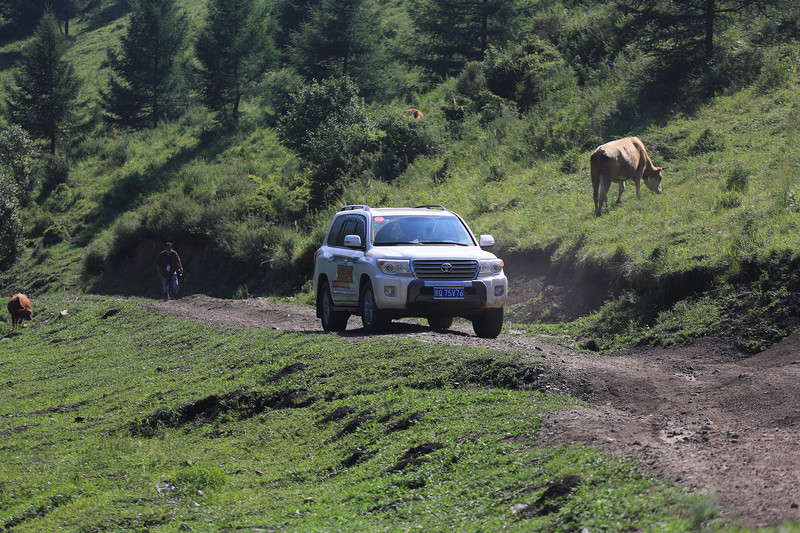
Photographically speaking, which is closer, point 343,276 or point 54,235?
point 343,276

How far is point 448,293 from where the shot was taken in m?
12.4

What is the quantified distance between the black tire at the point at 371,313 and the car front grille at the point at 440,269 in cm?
85

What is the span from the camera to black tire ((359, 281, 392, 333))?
12.9 meters

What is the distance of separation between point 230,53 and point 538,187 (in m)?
32.8

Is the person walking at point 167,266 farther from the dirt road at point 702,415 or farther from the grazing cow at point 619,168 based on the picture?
the dirt road at point 702,415

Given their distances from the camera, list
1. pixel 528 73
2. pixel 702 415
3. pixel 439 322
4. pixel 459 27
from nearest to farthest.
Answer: pixel 702 415 < pixel 439 322 < pixel 528 73 < pixel 459 27

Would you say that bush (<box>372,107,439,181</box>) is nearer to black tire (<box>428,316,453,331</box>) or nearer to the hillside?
the hillside

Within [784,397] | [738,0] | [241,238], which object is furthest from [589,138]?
[784,397]

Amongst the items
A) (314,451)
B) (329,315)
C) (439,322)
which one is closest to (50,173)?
(329,315)

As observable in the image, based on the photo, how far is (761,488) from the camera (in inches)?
197

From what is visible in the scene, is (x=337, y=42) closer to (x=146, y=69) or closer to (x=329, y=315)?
(x=146, y=69)

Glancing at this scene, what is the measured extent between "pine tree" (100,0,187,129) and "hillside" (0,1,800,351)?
22.1 ft

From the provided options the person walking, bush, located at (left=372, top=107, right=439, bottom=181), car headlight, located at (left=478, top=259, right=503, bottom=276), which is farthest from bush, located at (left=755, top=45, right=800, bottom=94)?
the person walking

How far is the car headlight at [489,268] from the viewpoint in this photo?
41.7 ft
